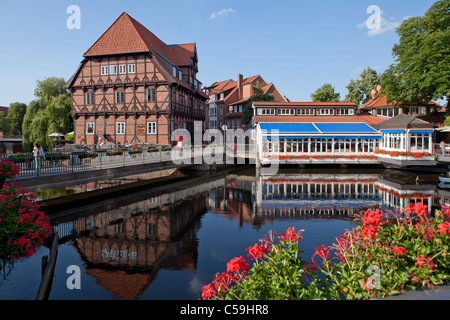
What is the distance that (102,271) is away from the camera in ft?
32.7

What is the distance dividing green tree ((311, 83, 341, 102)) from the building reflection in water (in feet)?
101

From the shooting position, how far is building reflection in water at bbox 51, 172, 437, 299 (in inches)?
412

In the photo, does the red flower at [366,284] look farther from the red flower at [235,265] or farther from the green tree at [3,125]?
the green tree at [3,125]

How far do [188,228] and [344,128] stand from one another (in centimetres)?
2872

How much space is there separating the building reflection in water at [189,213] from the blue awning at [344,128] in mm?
8078

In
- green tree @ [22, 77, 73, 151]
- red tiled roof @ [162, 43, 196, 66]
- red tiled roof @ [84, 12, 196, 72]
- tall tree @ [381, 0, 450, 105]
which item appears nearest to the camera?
tall tree @ [381, 0, 450, 105]

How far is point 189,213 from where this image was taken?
1800cm

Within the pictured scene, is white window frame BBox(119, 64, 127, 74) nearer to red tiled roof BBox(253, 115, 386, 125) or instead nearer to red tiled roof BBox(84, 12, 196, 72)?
red tiled roof BBox(84, 12, 196, 72)

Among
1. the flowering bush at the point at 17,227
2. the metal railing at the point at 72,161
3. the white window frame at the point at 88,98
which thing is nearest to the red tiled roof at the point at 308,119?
the metal railing at the point at 72,161

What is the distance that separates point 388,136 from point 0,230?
36913 millimetres

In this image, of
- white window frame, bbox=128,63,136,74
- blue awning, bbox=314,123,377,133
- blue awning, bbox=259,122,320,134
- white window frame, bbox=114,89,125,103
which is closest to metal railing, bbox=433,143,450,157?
blue awning, bbox=314,123,377,133

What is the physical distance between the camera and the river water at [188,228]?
901cm

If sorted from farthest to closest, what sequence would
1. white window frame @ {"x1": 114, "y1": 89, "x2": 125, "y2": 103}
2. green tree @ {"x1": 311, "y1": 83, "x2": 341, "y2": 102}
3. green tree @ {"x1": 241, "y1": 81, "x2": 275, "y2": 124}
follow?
1. green tree @ {"x1": 311, "y1": 83, "x2": 341, "y2": 102}
2. green tree @ {"x1": 241, "y1": 81, "x2": 275, "y2": 124}
3. white window frame @ {"x1": 114, "y1": 89, "x2": 125, "y2": 103}
